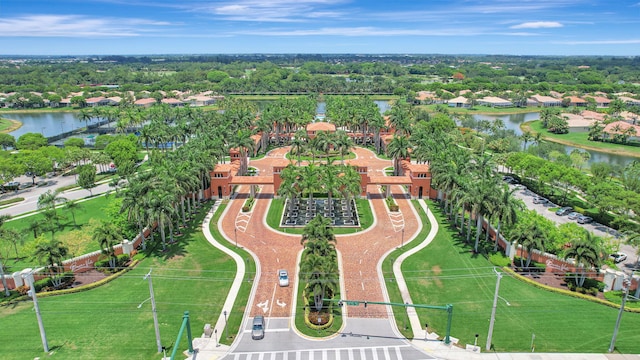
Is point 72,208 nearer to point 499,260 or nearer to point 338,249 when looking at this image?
point 338,249

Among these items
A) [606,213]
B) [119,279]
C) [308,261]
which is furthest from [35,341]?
[606,213]

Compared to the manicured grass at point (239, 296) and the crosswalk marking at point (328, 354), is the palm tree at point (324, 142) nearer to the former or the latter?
the manicured grass at point (239, 296)

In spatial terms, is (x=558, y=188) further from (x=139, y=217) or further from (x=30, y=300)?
(x=30, y=300)

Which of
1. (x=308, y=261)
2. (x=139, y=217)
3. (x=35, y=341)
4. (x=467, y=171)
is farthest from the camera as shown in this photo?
(x=467, y=171)

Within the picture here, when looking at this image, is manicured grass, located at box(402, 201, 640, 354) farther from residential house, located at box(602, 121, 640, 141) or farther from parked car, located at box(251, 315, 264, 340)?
residential house, located at box(602, 121, 640, 141)

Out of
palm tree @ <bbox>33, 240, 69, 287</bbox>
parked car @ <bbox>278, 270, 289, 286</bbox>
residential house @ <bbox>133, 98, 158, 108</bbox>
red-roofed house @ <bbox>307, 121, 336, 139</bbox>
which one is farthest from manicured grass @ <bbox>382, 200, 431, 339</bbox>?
residential house @ <bbox>133, 98, 158, 108</bbox>
